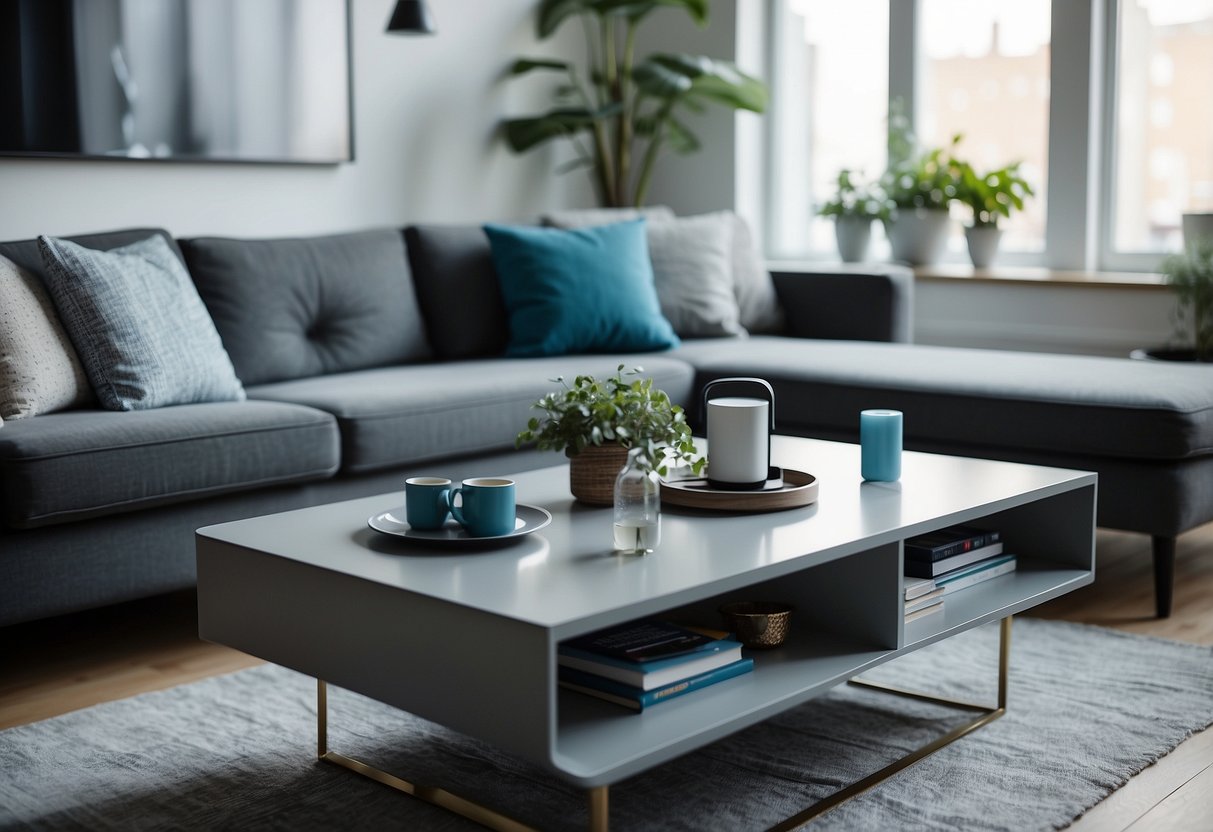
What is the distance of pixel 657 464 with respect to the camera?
2.01m

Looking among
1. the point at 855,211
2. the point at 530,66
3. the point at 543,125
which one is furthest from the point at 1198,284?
the point at 530,66

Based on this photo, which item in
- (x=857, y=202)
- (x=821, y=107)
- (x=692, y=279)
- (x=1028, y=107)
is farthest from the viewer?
(x=821, y=107)

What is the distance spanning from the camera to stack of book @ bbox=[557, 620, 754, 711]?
5.73 ft

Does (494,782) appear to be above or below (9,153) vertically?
below

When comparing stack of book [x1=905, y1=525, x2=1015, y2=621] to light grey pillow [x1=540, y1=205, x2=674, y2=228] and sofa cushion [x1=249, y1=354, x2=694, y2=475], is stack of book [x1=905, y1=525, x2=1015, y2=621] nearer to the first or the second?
sofa cushion [x1=249, y1=354, x2=694, y2=475]

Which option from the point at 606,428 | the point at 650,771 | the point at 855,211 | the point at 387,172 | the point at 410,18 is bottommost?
the point at 650,771

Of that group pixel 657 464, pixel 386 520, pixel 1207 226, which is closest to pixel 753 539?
pixel 657 464

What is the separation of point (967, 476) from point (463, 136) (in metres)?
2.84

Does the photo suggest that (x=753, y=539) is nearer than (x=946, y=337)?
Yes

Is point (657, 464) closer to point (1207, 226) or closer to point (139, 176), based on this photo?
point (139, 176)

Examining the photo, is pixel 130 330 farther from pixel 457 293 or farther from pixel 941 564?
pixel 941 564

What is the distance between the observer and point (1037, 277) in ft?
14.4

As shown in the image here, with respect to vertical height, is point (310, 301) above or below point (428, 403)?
above

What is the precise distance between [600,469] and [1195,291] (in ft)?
8.09
